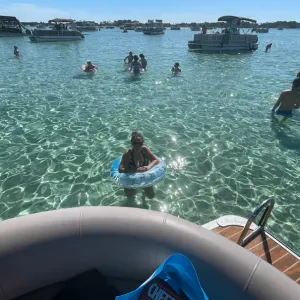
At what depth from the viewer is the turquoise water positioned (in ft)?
19.5

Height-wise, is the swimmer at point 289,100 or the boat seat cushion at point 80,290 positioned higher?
the boat seat cushion at point 80,290

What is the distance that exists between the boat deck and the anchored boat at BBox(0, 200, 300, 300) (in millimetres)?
944

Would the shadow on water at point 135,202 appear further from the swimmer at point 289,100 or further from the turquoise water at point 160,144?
the swimmer at point 289,100

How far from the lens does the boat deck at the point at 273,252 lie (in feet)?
12.0

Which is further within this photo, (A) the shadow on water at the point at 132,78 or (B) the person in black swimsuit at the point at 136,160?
(A) the shadow on water at the point at 132,78

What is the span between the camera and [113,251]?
3.04 meters

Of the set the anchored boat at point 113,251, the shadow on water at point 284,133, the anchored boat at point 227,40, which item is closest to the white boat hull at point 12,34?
the anchored boat at point 227,40

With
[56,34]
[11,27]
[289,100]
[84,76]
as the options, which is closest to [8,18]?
[11,27]

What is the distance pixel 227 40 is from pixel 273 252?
3138 cm

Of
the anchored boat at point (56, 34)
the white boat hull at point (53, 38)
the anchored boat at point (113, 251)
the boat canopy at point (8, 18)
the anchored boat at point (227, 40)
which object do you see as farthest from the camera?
the boat canopy at point (8, 18)

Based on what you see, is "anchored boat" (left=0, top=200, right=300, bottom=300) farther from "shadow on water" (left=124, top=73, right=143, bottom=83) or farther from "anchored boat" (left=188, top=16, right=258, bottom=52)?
"anchored boat" (left=188, top=16, right=258, bottom=52)

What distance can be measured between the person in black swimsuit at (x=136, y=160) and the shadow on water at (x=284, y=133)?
5.10 m

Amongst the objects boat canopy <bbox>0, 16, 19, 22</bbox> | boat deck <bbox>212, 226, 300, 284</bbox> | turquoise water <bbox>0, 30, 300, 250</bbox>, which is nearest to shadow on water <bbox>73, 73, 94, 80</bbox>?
turquoise water <bbox>0, 30, 300, 250</bbox>

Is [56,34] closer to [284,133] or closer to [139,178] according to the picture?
[284,133]
